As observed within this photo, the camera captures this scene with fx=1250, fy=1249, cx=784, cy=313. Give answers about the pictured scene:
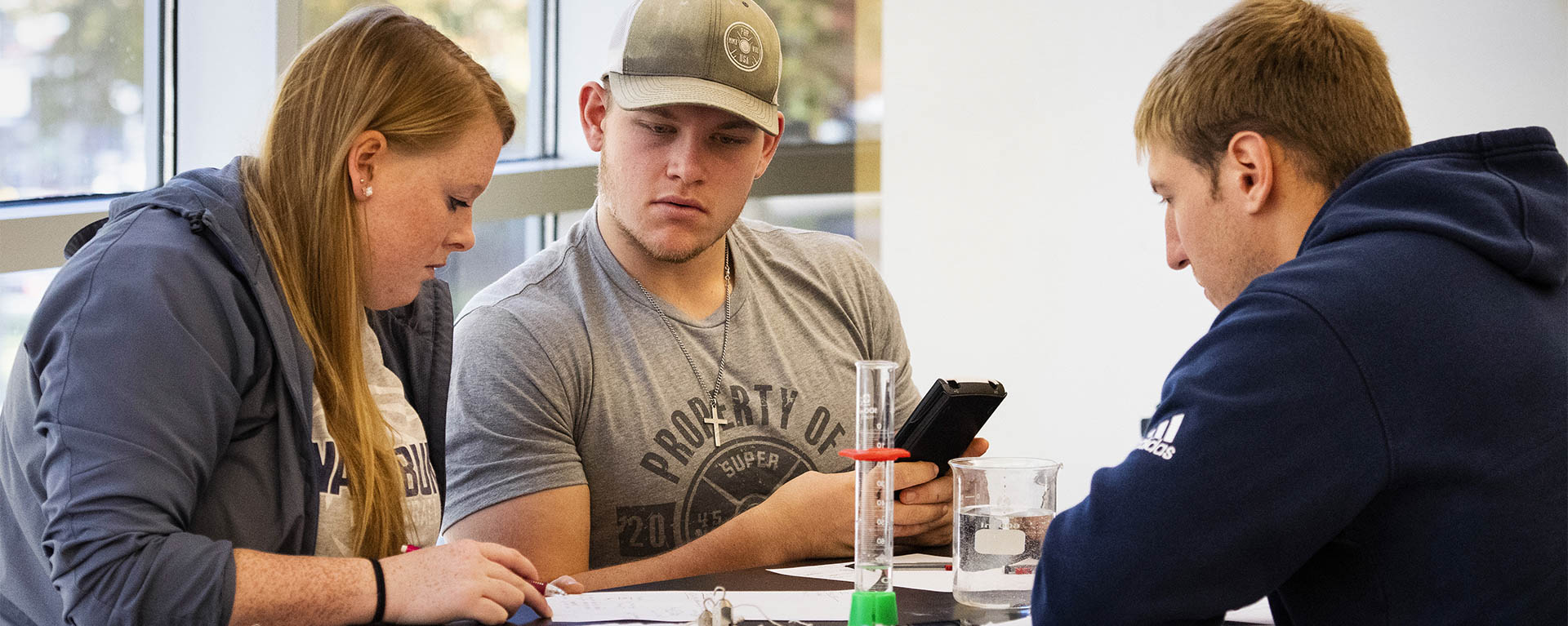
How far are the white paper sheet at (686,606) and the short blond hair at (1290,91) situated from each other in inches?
24.6

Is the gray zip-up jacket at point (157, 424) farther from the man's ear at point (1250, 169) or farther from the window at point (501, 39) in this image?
the window at point (501, 39)

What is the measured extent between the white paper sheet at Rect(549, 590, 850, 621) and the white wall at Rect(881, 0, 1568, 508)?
230cm

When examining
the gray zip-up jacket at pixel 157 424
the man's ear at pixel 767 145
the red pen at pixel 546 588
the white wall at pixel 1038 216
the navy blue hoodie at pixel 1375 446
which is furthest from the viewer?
the white wall at pixel 1038 216

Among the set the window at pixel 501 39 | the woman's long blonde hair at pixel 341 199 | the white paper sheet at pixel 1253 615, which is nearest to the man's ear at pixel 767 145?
the woman's long blonde hair at pixel 341 199

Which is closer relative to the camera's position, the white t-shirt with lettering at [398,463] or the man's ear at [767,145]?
the white t-shirt with lettering at [398,463]

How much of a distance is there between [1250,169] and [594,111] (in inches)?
44.4

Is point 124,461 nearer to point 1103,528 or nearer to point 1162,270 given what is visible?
point 1103,528

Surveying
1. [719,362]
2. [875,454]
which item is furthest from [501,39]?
[875,454]

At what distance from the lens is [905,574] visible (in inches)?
62.1

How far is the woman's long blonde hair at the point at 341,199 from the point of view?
141 cm

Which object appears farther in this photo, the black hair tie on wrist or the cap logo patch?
the cap logo patch

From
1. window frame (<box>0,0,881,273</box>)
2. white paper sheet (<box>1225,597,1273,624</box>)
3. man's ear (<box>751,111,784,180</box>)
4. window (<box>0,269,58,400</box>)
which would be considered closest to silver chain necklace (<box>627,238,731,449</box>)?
man's ear (<box>751,111,784,180</box>)

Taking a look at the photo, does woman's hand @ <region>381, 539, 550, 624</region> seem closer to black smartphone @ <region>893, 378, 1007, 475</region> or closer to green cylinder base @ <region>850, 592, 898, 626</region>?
green cylinder base @ <region>850, 592, 898, 626</region>

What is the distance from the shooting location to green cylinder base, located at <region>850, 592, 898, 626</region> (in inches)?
47.9
